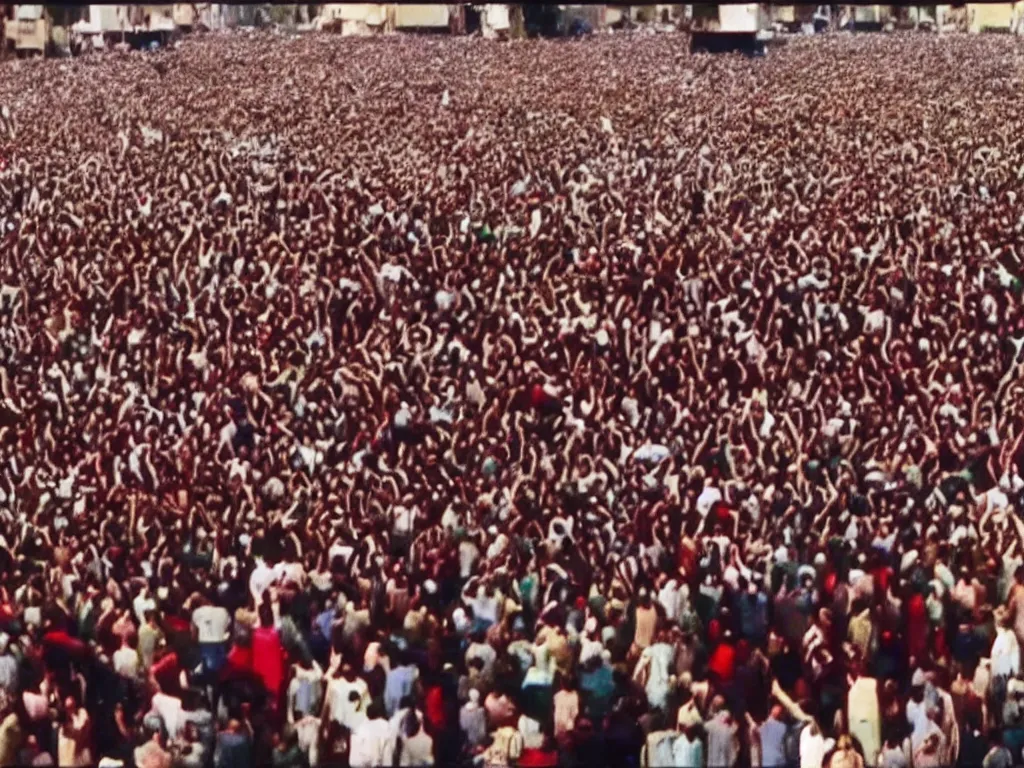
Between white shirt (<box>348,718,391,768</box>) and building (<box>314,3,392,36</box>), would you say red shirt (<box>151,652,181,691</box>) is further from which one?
building (<box>314,3,392,36</box>)

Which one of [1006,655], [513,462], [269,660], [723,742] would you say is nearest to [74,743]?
[269,660]

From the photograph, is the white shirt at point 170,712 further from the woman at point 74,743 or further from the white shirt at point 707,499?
the white shirt at point 707,499

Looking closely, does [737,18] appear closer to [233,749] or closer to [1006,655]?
[1006,655]

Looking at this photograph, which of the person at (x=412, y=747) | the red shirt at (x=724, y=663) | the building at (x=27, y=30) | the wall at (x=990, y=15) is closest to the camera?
the person at (x=412, y=747)

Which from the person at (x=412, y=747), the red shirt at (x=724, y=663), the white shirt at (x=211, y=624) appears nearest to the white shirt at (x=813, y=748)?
the red shirt at (x=724, y=663)

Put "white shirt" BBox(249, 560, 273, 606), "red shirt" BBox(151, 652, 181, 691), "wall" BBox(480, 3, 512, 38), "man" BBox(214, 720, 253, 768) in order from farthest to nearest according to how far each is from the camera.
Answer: "wall" BBox(480, 3, 512, 38), "white shirt" BBox(249, 560, 273, 606), "red shirt" BBox(151, 652, 181, 691), "man" BBox(214, 720, 253, 768)

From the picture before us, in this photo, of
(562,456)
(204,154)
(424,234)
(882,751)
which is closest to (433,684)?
(882,751)

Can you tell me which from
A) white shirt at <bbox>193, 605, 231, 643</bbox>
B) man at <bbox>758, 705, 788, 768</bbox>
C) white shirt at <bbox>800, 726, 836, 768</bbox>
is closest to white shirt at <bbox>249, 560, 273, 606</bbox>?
white shirt at <bbox>193, 605, 231, 643</bbox>

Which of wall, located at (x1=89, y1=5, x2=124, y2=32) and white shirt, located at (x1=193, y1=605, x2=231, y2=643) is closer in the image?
white shirt, located at (x1=193, y1=605, x2=231, y2=643)

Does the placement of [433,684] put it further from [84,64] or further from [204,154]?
[84,64]
